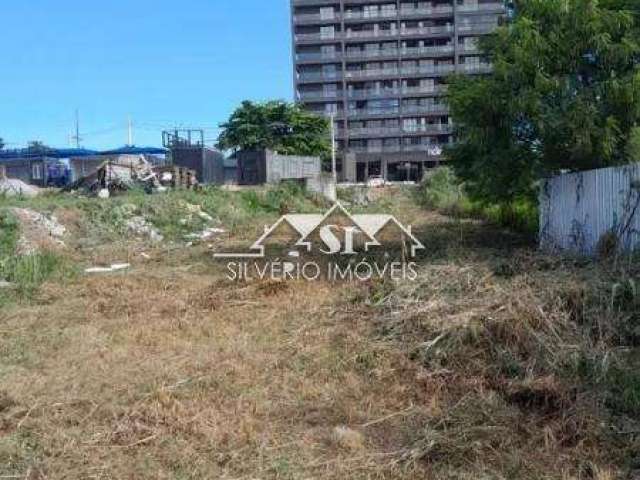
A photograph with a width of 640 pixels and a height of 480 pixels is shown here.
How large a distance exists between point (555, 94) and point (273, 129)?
1173 inches

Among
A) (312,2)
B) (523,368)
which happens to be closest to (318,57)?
(312,2)

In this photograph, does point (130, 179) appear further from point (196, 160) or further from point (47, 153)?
point (47, 153)

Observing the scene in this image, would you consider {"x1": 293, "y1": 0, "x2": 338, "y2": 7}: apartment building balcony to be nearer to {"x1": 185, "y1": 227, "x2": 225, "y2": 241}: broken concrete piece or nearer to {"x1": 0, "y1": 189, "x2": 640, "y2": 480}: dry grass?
{"x1": 185, "y1": 227, "x2": 225, "y2": 241}: broken concrete piece

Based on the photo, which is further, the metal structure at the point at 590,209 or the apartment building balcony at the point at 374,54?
the apartment building balcony at the point at 374,54

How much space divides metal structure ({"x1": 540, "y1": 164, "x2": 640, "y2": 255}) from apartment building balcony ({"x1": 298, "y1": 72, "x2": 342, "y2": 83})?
1911 inches

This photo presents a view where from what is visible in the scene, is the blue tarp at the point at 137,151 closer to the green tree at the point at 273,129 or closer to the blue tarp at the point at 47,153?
the blue tarp at the point at 47,153

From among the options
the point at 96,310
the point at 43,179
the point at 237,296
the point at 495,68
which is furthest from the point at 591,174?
the point at 43,179

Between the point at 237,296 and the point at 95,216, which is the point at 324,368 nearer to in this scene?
the point at 237,296

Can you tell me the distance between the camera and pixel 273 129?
1421 inches

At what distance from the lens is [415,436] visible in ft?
10.4

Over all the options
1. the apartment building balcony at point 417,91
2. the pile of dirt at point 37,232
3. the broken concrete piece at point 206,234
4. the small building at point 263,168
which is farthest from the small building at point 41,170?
the apartment building balcony at point 417,91

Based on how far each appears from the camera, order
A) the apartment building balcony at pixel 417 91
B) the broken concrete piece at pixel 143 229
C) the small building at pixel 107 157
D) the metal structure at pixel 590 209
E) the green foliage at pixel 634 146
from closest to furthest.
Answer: the metal structure at pixel 590 209 → the green foliage at pixel 634 146 → the broken concrete piece at pixel 143 229 → the small building at pixel 107 157 → the apartment building balcony at pixel 417 91

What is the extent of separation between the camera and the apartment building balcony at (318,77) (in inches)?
2165

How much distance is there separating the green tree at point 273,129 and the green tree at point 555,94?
2806cm
